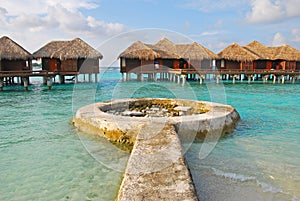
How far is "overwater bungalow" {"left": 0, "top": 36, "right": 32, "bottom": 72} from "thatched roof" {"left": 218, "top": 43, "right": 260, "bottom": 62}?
71.3 ft

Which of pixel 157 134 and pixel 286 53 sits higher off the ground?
pixel 286 53

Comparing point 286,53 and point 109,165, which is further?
point 286,53

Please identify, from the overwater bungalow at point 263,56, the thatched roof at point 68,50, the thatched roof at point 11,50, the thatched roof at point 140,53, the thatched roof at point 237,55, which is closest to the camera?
the thatched roof at point 11,50

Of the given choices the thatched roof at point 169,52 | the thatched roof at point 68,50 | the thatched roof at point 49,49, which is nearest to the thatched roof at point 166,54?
the thatched roof at point 169,52

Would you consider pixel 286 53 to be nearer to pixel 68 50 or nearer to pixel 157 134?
pixel 68 50

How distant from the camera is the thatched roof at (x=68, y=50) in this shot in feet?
81.5

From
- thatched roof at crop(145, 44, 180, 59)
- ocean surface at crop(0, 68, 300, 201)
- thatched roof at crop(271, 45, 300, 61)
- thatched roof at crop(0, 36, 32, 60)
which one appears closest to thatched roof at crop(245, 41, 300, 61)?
thatched roof at crop(271, 45, 300, 61)

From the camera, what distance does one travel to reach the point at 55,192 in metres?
4.01

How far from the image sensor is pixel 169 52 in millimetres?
29344

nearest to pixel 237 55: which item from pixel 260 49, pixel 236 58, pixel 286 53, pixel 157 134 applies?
pixel 236 58

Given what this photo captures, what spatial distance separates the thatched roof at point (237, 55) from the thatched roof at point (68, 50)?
1497 centimetres

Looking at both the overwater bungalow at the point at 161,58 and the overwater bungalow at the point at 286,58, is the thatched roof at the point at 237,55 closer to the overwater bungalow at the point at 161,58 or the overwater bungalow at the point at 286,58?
the overwater bungalow at the point at 161,58

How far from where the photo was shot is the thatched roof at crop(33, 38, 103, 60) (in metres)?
24.8

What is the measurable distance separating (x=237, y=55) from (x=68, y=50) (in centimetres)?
1956
